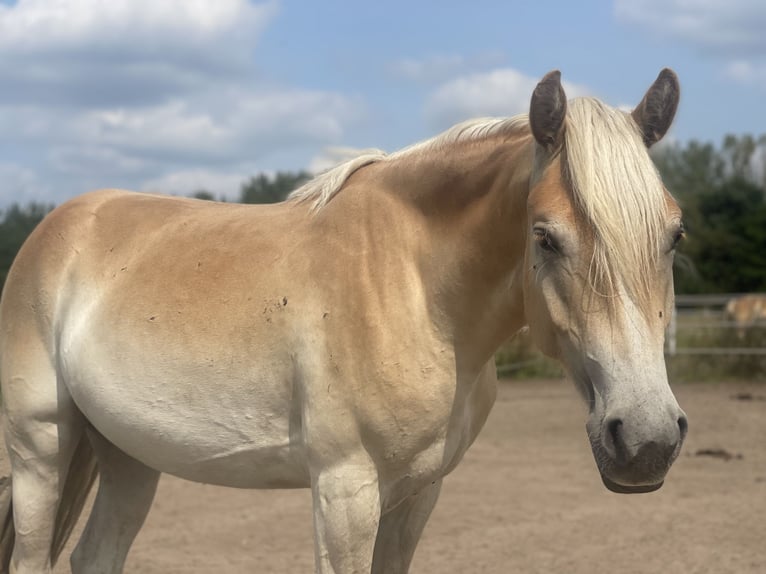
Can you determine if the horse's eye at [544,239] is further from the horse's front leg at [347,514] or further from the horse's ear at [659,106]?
the horse's front leg at [347,514]

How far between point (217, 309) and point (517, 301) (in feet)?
2.98

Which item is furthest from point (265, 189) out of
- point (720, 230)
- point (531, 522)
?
point (531, 522)

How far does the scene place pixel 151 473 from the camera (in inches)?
132

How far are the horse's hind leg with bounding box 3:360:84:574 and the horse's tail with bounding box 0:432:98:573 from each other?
14cm

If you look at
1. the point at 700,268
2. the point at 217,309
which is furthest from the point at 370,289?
the point at 700,268

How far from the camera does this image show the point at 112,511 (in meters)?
3.29

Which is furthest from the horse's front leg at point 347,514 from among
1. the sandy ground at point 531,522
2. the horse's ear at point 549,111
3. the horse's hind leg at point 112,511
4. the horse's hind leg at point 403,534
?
the sandy ground at point 531,522

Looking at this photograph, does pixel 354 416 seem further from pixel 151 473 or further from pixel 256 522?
pixel 256 522

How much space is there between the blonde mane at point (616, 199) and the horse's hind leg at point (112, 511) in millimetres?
2023

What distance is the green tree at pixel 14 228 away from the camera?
1633 cm

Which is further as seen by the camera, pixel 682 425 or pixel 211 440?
pixel 211 440

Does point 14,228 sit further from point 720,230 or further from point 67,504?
point 720,230

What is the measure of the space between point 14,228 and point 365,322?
17.0m

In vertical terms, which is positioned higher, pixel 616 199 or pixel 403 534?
pixel 616 199
